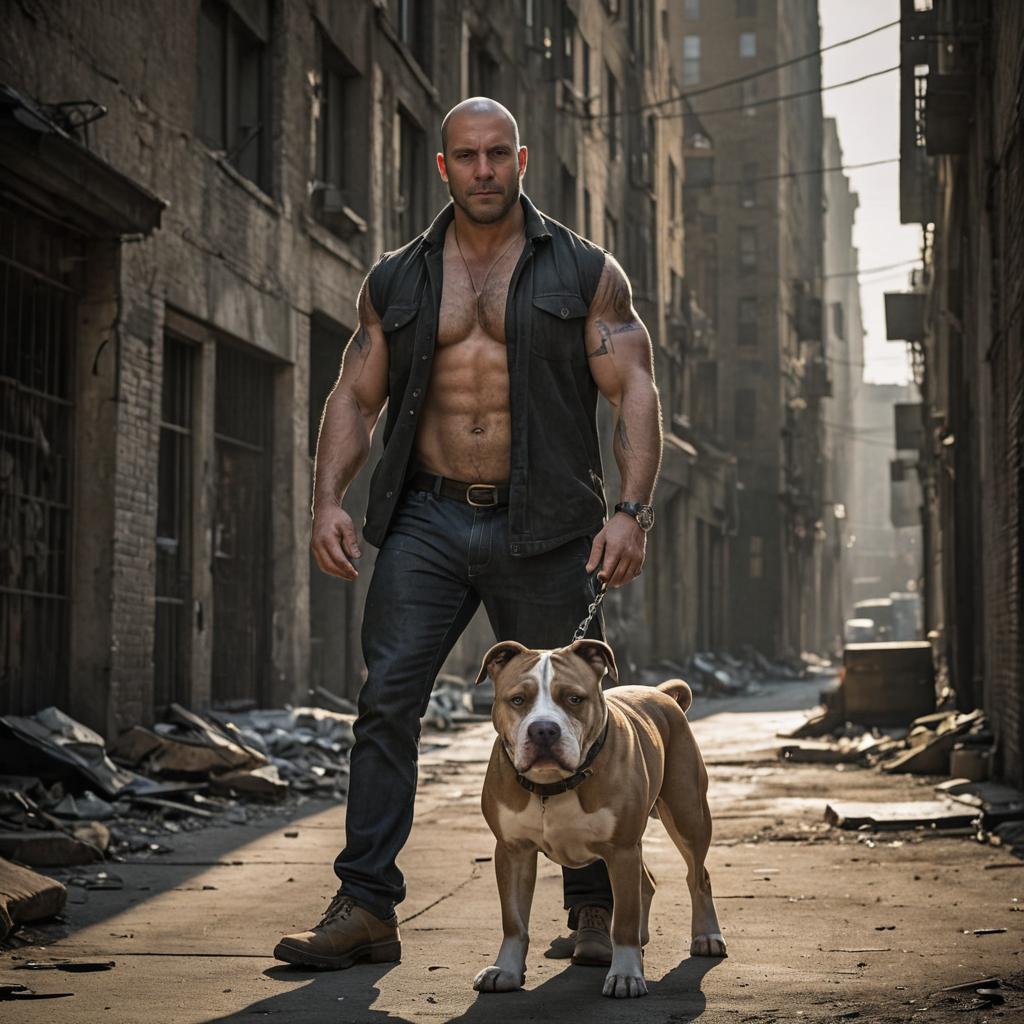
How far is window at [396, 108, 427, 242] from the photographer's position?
850 inches

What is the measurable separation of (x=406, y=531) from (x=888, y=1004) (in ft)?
6.87

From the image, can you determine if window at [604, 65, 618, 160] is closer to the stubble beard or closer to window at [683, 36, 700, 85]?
the stubble beard

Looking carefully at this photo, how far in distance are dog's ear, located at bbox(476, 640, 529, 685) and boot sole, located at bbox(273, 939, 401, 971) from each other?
983 millimetres

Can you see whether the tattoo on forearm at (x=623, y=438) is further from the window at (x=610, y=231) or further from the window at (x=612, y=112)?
the window at (x=612, y=112)

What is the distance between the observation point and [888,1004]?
4.68m

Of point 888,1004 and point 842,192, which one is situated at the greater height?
point 842,192

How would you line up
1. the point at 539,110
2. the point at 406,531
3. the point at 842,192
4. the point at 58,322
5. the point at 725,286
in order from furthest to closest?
the point at 842,192, the point at 725,286, the point at 539,110, the point at 58,322, the point at 406,531

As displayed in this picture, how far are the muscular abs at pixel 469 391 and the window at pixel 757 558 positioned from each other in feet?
173

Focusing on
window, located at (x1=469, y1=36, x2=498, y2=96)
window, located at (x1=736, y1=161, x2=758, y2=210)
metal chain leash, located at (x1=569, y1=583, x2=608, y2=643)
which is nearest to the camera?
metal chain leash, located at (x1=569, y1=583, x2=608, y2=643)

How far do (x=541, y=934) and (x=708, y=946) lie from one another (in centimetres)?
77

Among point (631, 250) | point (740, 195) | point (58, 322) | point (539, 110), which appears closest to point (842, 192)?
point (740, 195)

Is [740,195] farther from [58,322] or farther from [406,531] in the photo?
[406,531]

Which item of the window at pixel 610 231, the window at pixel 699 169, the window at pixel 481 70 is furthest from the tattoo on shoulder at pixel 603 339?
the window at pixel 699 169

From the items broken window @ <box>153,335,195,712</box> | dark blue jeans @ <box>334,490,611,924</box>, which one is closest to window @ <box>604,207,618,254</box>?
broken window @ <box>153,335,195,712</box>
